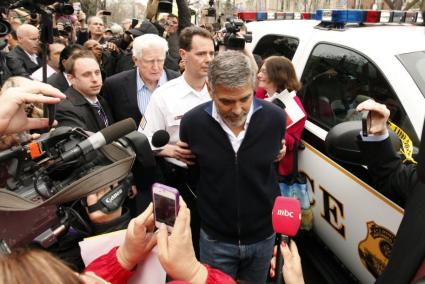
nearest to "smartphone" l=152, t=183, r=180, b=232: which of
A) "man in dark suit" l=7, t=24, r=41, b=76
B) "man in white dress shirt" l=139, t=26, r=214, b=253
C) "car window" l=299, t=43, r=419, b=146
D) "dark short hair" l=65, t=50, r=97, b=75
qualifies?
"man in white dress shirt" l=139, t=26, r=214, b=253

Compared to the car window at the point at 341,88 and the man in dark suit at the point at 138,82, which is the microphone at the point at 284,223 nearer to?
the car window at the point at 341,88

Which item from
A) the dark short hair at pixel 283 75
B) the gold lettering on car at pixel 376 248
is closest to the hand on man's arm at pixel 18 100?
the gold lettering on car at pixel 376 248

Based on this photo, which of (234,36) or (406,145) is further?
(234,36)

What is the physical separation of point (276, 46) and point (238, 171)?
2.74 meters

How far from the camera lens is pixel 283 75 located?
332 centimetres

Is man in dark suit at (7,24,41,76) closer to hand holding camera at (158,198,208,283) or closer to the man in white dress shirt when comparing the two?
the man in white dress shirt

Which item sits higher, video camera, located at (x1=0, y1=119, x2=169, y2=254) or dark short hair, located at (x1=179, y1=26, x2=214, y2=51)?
dark short hair, located at (x1=179, y1=26, x2=214, y2=51)

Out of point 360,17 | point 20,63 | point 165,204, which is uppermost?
point 360,17

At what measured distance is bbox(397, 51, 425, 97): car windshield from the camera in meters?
2.28

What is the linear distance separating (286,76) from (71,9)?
1797mm

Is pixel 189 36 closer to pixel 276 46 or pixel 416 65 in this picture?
pixel 416 65

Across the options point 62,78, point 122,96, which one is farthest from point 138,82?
point 62,78

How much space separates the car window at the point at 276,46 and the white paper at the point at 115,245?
115 inches

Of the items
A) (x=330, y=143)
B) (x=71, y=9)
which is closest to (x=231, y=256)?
(x=330, y=143)
